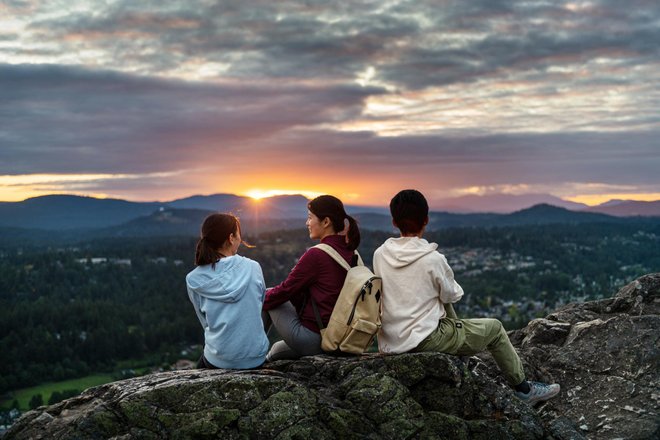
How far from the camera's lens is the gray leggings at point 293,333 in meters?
9.41

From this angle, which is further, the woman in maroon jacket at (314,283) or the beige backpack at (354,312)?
the woman in maroon jacket at (314,283)

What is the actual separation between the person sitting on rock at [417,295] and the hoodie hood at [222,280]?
2.04 meters

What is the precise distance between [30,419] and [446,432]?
18.7 ft

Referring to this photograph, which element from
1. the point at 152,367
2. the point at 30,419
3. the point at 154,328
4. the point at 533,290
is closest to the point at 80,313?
the point at 154,328

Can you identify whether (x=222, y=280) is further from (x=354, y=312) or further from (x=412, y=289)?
(x=412, y=289)

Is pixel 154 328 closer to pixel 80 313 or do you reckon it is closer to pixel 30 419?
pixel 80 313

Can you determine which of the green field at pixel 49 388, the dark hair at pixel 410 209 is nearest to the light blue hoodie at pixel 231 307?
the dark hair at pixel 410 209

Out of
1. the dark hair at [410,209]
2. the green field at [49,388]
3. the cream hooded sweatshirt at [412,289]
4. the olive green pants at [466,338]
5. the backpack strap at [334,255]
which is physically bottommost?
the green field at [49,388]

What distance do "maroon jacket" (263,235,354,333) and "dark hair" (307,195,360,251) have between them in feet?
0.55

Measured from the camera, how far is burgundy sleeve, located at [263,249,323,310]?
919 cm

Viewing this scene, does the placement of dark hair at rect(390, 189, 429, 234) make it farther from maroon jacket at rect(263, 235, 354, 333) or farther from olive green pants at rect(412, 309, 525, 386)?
olive green pants at rect(412, 309, 525, 386)

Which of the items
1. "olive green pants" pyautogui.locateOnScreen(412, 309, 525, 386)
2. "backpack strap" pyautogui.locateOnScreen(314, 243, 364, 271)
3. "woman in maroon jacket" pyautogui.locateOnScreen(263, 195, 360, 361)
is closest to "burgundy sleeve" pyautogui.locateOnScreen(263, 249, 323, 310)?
"woman in maroon jacket" pyautogui.locateOnScreen(263, 195, 360, 361)

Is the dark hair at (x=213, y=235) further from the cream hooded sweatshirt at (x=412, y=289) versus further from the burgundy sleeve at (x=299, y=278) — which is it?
the cream hooded sweatshirt at (x=412, y=289)

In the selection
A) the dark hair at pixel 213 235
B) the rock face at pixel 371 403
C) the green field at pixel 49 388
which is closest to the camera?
the rock face at pixel 371 403
